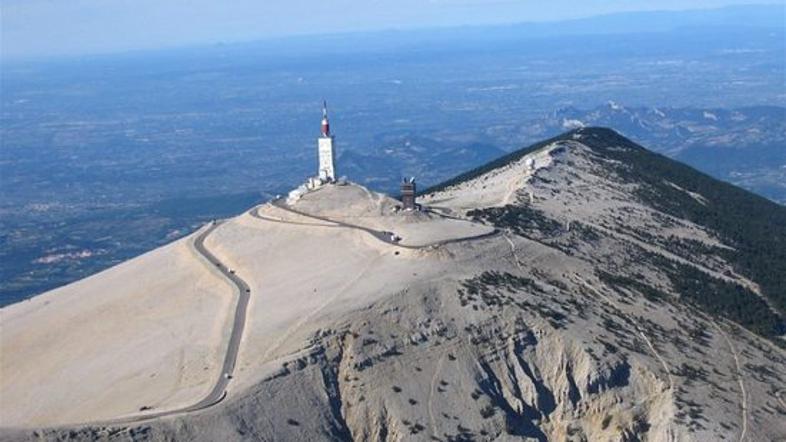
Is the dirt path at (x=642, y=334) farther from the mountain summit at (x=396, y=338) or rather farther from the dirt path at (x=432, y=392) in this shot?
the dirt path at (x=432, y=392)

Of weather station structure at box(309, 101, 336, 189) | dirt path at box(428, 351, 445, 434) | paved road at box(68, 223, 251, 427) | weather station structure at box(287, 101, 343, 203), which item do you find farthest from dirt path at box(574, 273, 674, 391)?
weather station structure at box(309, 101, 336, 189)

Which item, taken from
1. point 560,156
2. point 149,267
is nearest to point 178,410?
point 149,267

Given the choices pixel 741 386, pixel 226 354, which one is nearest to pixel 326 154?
pixel 226 354


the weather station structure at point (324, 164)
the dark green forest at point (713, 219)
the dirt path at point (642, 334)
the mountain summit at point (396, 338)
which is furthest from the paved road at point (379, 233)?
the dirt path at point (642, 334)

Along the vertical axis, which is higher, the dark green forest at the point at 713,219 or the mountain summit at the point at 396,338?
the mountain summit at the point at 396,338

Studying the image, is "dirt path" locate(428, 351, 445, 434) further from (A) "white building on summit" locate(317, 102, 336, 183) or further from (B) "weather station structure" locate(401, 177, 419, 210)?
(A) "white building on summit" locate(317, 102, 336, 183)

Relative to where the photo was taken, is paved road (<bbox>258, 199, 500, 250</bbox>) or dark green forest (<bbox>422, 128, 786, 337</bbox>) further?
dark green forest (<bbox>422, 128, 786, 337</bbox>)

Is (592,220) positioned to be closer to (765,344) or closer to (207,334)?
(765,344)
